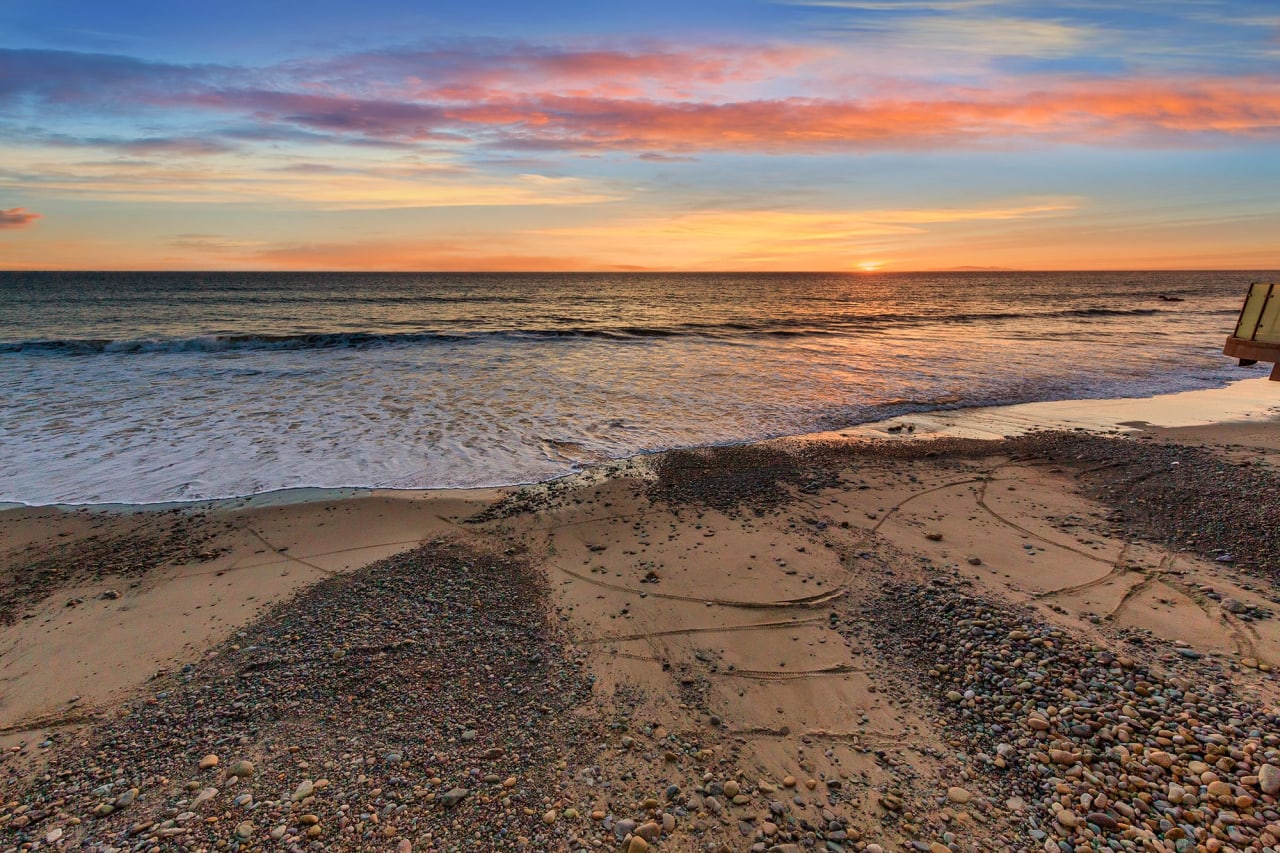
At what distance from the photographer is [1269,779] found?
10.6ft

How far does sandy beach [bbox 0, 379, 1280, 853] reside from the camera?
3254mm

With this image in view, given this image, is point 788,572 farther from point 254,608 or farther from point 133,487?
point 133,487

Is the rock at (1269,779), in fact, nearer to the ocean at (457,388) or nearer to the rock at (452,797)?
the rock at (452,797)

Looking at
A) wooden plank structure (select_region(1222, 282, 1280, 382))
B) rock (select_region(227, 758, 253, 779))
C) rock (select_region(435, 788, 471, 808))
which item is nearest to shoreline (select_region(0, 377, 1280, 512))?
wooden plank structure (select_region(1222, 282, 1280, 382))

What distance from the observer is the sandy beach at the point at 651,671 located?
3254 mm

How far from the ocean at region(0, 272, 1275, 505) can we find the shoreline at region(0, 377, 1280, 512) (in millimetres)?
251

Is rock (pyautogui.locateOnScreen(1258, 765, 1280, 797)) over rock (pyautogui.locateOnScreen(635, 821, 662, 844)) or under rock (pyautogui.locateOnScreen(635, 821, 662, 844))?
over

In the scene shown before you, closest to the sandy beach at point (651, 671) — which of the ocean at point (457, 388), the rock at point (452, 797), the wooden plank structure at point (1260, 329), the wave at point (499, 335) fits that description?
the rock at point (452, 797)

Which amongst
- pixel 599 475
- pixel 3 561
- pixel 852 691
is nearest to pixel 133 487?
pixel 3 561

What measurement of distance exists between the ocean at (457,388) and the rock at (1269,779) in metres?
7.67

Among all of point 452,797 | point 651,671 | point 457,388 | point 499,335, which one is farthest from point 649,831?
point 499,335

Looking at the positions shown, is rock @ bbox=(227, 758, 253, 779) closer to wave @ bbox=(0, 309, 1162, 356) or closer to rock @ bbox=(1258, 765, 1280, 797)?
rock @ bbox=(1258, 765, 1280, 797)

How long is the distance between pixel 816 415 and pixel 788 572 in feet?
24.8

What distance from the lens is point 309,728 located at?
3.89 metres
